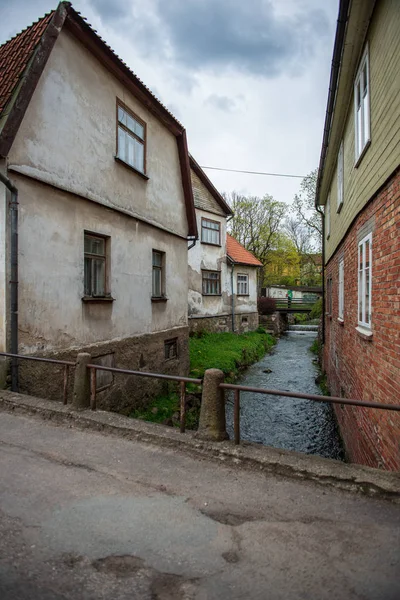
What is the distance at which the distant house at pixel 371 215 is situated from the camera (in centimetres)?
413

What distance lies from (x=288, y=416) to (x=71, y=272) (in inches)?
293

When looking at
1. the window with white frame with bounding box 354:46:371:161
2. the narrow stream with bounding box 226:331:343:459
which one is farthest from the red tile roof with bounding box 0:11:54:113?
the narrow stream with bounding box 226:331:343:459

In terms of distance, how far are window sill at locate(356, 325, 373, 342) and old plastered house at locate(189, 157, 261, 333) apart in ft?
46.6

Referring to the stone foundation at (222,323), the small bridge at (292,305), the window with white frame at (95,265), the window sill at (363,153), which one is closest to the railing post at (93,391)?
the window with white frame at (95,265)

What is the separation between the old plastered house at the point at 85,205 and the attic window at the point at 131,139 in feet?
0.09

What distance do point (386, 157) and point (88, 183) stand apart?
5591mm

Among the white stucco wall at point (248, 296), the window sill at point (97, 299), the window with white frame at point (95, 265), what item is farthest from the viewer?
the white stucco wall at point (248, 296)

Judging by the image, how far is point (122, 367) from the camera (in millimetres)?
8680

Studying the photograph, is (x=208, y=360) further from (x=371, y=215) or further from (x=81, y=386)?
(x=371, y=215)

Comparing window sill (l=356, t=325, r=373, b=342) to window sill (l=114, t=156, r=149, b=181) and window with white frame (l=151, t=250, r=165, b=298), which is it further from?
window sill (l=114, t=156, r=149, b=181)

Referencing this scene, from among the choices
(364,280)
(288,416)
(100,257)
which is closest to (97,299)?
(100,257)

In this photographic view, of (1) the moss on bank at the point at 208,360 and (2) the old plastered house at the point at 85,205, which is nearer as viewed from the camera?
(2) the old plastered house at the point at 85,205

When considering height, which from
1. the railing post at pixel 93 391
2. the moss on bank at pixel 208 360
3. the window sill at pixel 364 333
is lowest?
the moss on bank at pixel 208 360

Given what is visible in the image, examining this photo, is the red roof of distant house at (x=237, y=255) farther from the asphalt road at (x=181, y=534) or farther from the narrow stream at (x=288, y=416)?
the asphalt road at (x=181, y=534)
